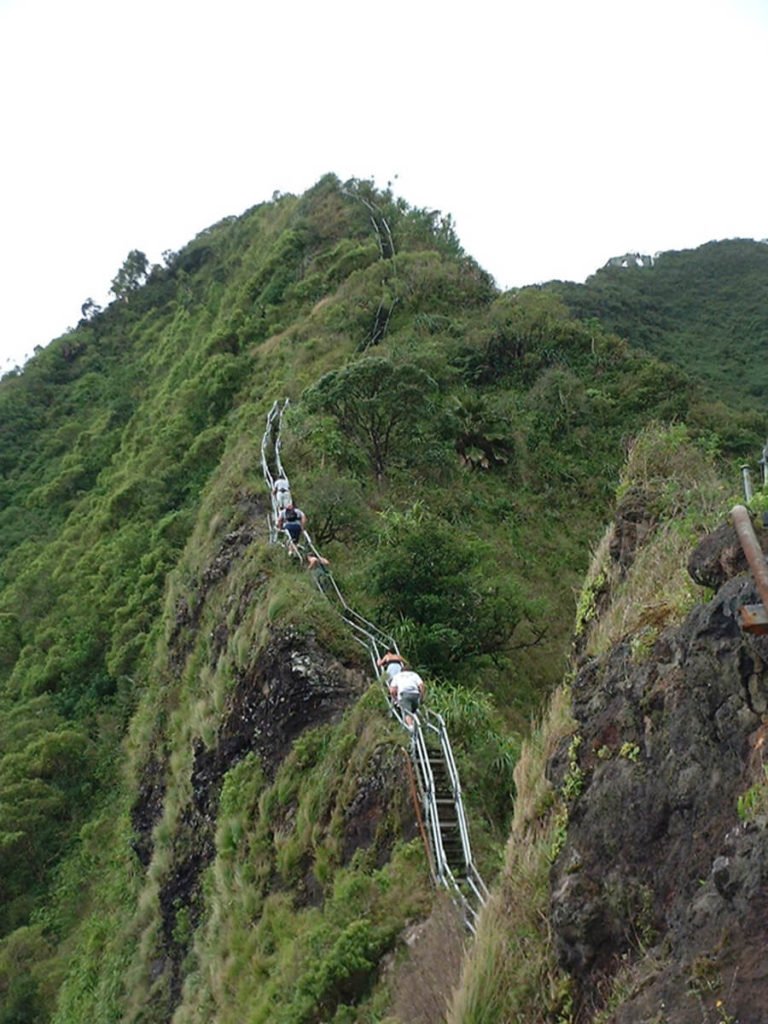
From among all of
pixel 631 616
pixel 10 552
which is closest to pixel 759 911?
pixel 631 616

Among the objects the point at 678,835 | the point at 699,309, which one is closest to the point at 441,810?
the point at 678,835

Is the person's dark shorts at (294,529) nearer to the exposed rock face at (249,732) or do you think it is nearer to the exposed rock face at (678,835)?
the exposed rock face at (249,732)

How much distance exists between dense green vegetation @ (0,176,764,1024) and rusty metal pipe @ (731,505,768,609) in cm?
396

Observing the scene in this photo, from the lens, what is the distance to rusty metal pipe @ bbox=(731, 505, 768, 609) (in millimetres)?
3651

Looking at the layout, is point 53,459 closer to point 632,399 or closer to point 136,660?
point 136,660

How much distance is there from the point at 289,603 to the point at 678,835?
805cm

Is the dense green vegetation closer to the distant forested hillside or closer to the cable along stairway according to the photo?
the cable along stairway

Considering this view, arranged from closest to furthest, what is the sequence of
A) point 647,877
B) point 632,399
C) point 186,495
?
1. point 647,877
2. point 632,399
3. point 186,495

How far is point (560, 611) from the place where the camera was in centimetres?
1556

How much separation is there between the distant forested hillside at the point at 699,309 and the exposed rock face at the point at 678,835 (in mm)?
29714

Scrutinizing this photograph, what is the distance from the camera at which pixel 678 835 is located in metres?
4.03

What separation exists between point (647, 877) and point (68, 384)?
5109 cm

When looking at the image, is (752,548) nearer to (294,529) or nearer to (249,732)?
(249,732)

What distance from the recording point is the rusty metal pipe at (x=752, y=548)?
3.65 m
